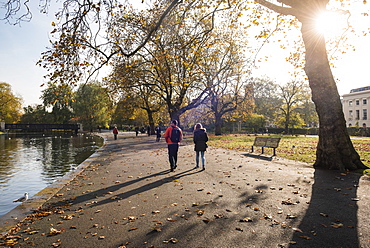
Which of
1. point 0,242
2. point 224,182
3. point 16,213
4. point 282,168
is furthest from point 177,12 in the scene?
point 0,242

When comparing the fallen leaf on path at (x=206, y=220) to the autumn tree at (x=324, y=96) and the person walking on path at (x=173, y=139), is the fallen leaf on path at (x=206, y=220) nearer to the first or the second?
the person walking on path at (x=173, y=139)

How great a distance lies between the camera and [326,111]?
9234mm

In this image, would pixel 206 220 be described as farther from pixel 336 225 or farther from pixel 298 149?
pixel 298 149

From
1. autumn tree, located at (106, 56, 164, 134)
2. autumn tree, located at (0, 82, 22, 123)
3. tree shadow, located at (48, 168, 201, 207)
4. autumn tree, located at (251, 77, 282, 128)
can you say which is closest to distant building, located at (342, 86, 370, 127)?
autumn tree, located at (251, 77, 282, 128)

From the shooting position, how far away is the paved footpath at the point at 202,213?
12.4ft

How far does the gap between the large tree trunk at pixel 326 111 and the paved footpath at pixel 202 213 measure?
960 mm

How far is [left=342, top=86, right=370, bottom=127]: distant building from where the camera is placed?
7475 centimetres

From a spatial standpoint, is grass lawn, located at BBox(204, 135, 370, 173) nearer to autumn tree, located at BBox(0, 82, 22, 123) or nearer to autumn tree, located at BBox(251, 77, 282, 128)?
autumn tree, located at BBox(251, 77, 282, 128)

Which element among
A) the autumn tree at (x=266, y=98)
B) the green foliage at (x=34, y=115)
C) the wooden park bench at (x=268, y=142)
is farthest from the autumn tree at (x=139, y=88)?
the green foliage at (x=34, y=115)

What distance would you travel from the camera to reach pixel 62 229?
434cm

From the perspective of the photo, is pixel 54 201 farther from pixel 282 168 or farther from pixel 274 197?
pixel 282 168

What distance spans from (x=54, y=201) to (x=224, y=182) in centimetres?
448

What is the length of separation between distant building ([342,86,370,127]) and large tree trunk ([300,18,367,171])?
77.1m

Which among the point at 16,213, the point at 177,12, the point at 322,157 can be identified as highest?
the point at 177,12
